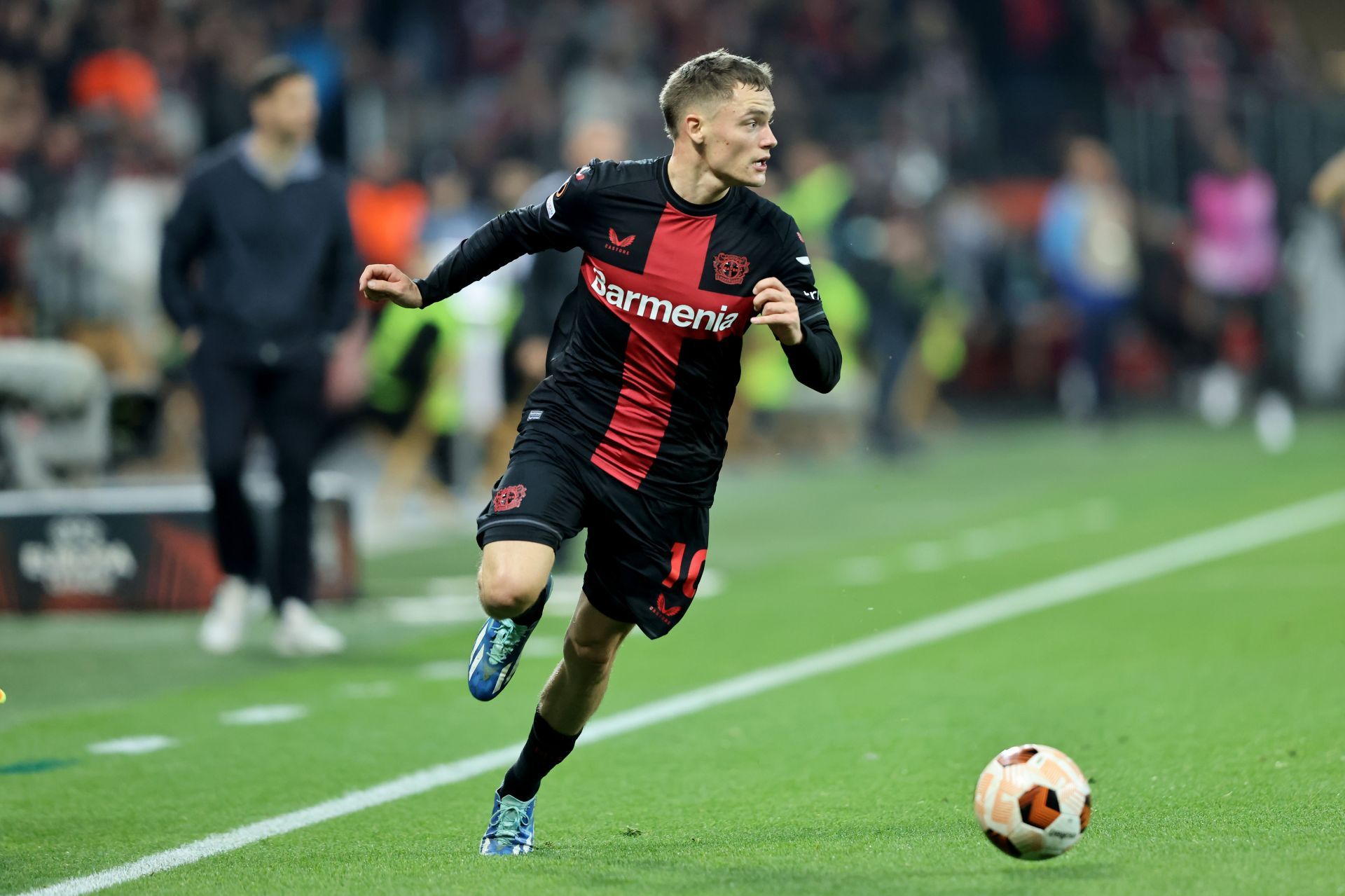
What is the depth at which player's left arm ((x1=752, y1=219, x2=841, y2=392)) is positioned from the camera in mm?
5312

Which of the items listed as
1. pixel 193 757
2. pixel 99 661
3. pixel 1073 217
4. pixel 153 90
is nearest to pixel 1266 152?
pixel 1073 217

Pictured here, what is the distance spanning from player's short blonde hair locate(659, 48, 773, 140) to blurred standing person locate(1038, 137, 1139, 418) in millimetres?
15035

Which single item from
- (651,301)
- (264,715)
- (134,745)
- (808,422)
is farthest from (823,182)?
(651,301)

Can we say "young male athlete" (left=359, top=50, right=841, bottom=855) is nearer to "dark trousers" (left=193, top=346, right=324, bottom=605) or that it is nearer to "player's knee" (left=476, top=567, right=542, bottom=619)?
"player's knee" (left=476, top=567, right=542, bottom=619)

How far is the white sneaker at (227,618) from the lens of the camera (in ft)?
32.1

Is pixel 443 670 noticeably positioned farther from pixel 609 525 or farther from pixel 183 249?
pixel 609 525

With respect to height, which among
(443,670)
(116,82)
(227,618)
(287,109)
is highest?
(116,82)

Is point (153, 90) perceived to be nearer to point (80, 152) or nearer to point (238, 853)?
point (80, 152)

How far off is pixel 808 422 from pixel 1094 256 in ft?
10.7

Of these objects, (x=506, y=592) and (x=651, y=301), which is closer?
(x=506, y=592)

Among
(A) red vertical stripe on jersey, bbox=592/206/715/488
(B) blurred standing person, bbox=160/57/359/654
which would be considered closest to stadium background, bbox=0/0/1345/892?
(B) blurred standing person, bbox=160/57/359/654

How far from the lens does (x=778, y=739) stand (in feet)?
24.2

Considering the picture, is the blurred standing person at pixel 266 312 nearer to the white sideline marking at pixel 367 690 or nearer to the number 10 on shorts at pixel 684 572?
the white sideline marking at pixel 367 690

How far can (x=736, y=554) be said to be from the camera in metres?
13.3
